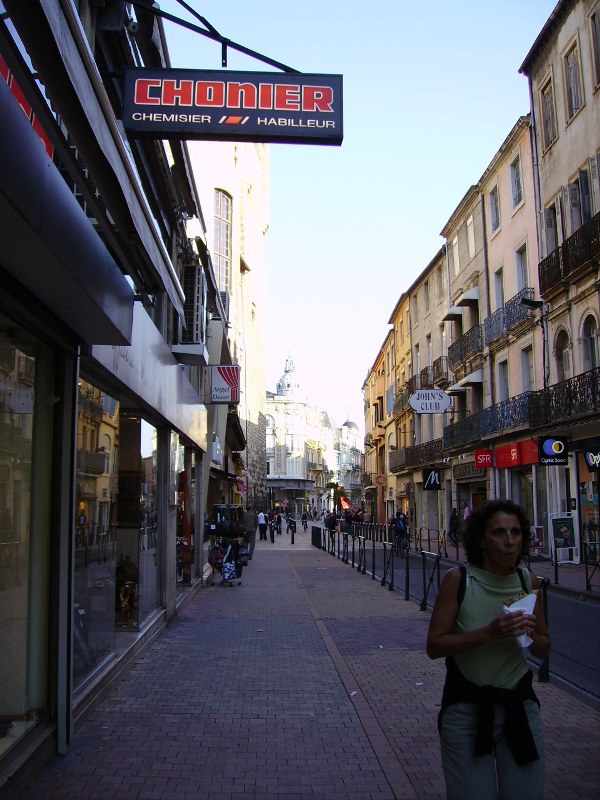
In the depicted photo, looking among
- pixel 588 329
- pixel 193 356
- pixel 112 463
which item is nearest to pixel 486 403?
pixel 588 329

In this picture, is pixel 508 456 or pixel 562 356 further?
pixel 508 456

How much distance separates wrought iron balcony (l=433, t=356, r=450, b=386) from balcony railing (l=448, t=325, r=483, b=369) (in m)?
0.78

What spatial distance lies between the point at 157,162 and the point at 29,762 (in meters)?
8.09

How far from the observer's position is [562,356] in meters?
23.9

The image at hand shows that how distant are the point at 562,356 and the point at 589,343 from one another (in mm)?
1943

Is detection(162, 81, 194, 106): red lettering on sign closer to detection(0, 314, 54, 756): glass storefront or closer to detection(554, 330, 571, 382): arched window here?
detection(0, 314, 54, 756): glass storefront

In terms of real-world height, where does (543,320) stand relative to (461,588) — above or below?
above

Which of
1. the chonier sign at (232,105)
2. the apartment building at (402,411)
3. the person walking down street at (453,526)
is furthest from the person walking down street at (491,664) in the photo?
the apartment building at (402,411)

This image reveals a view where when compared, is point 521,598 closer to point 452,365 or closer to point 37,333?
point 37,333

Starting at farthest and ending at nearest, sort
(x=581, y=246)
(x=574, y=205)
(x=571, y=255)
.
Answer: (x=574, y=205), (x=571, y=255), (x=581, y=246)

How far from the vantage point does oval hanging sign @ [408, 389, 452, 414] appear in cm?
3162

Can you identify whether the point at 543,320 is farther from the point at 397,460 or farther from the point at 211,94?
the point at 397,460

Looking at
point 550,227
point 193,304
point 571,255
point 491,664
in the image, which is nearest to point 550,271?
point 571,255

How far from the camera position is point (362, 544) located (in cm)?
2197
